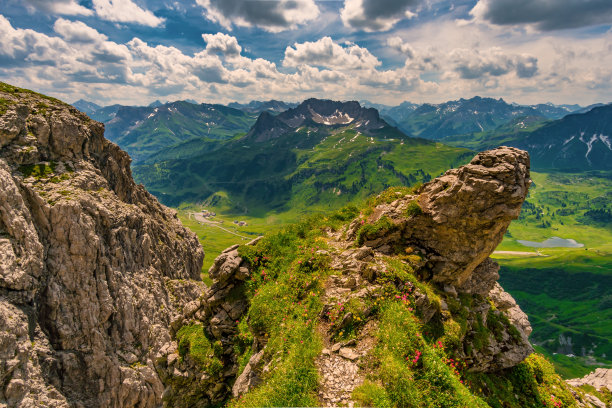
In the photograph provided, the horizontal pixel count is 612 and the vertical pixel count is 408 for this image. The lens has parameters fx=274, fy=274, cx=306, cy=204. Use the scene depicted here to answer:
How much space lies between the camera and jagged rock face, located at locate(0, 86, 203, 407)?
1711 inches

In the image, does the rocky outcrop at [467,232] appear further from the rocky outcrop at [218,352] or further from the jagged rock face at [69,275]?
the jagged rock face at [69,275]

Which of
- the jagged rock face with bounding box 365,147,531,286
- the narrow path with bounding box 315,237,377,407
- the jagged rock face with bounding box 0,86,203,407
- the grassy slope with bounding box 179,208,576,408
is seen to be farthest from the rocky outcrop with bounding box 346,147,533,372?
the jagged rock face with bounding box 0,86,203,407

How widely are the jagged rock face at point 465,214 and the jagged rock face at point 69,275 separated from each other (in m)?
56.6

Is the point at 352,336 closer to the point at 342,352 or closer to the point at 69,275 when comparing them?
the point at 342,352

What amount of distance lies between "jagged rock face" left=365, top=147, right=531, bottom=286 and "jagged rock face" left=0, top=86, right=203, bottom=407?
186 feet

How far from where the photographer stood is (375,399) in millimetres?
11172

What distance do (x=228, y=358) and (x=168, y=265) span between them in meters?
63.6

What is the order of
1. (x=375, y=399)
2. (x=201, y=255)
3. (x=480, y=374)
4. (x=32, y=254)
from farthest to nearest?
(x=201, y=255) → (x=32, y=254) → (x=480, y=374) → (x=375, y=399)

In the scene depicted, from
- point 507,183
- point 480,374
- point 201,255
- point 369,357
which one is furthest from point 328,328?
→ point 201,255

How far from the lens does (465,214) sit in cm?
2025

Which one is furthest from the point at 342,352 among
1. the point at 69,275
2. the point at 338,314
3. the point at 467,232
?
the point at 69,275

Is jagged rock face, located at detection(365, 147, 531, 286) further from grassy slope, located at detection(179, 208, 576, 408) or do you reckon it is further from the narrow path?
the narrow path

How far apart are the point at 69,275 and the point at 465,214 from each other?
2634 inches

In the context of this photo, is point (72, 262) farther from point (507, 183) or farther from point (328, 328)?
point (507, 183)
